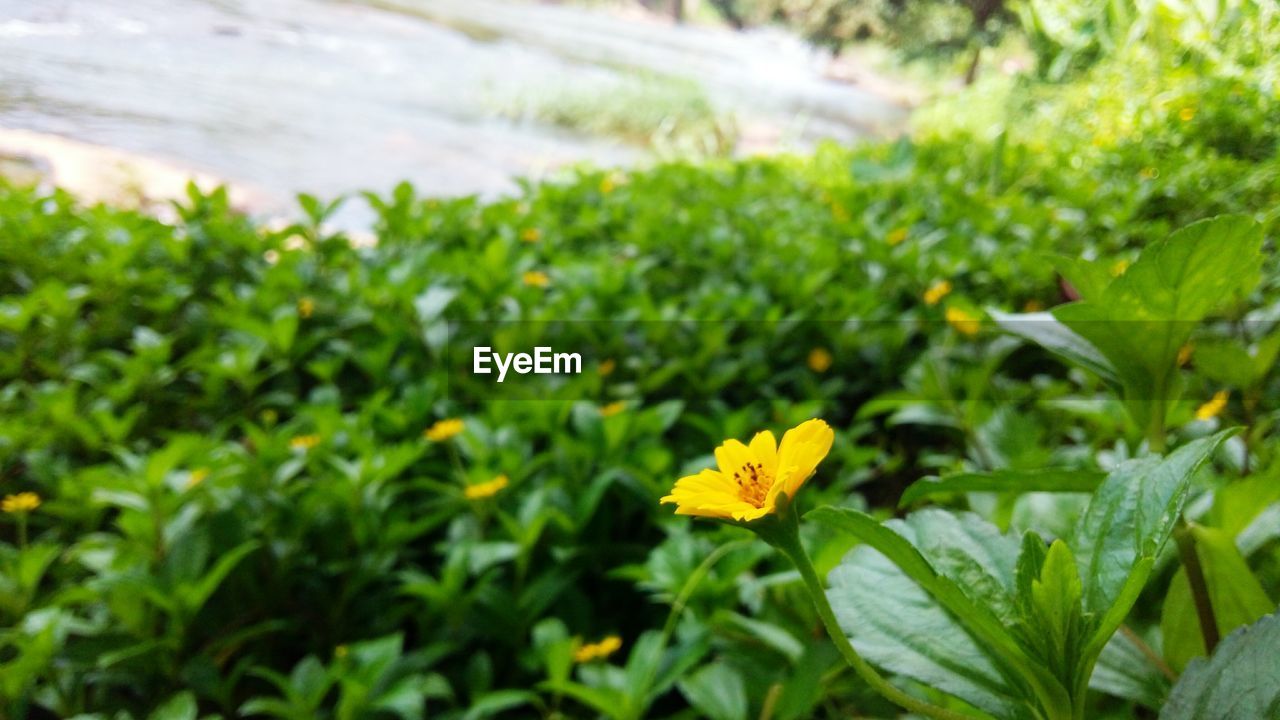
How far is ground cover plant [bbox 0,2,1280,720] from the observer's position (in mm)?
303

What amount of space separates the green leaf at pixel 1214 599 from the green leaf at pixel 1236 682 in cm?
10

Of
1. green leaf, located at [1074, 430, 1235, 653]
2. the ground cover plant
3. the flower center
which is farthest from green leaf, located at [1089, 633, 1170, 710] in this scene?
the flower center

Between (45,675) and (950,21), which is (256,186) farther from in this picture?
(950,21)

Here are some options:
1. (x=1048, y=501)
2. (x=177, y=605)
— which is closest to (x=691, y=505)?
(x=1048, y=501)

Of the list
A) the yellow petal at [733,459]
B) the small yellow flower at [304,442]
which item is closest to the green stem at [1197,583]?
the yellow petal at [733,459]

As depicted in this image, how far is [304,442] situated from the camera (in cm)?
90

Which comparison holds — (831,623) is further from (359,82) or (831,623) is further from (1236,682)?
(359,82)

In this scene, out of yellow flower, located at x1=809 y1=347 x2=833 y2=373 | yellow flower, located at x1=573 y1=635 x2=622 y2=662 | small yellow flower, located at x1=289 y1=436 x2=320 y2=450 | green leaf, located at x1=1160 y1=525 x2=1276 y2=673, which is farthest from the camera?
yellow flower, located at x1=809 y1=347 x2=833 y2=373

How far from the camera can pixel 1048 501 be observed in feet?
1.75

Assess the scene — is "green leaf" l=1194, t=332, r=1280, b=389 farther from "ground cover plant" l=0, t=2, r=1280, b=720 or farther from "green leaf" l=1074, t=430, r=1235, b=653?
"green leaf" l=1074, t=430, r=1235, b=653

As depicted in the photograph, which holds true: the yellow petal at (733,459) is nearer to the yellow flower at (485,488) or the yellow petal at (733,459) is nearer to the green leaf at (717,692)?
the green leaf at (717,692)

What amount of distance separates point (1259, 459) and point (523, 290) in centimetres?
89

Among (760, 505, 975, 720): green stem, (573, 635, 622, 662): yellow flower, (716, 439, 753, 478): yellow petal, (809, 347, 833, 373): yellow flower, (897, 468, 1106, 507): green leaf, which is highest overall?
(716, 439, 753, 478): yellow petal

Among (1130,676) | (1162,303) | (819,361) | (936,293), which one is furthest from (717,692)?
(936,293)
